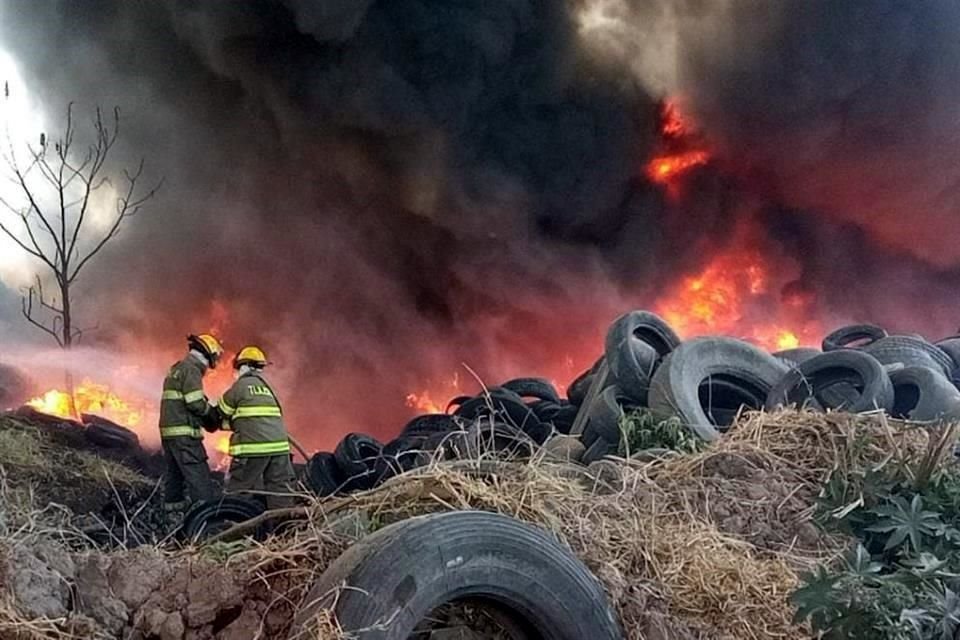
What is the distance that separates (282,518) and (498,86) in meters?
15.0

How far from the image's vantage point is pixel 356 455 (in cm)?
907

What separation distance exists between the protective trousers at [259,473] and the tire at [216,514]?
0.35 metres

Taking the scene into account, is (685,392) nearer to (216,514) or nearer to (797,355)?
(797,355)

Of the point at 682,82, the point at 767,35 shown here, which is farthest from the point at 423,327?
the point at 767,35

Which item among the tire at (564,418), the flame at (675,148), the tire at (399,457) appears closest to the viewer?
the tire at (399,457)

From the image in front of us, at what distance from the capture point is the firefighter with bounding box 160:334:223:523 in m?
8.30

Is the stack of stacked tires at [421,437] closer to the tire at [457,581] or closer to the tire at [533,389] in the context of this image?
the tire at [533,389]

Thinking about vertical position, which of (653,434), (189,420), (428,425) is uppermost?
(428,425)

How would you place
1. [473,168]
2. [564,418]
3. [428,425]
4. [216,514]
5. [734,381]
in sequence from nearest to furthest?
[216,514]
[734,381]
[564,418]
[428,425]
[473,168]

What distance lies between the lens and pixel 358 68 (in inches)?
695

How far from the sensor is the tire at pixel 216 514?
683 cm

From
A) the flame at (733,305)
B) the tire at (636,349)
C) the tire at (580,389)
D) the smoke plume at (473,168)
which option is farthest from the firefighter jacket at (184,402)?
the flame at (733,305)

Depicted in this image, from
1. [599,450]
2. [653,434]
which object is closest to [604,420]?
[599,450]

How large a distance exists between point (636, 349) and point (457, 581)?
5962 millimetres
